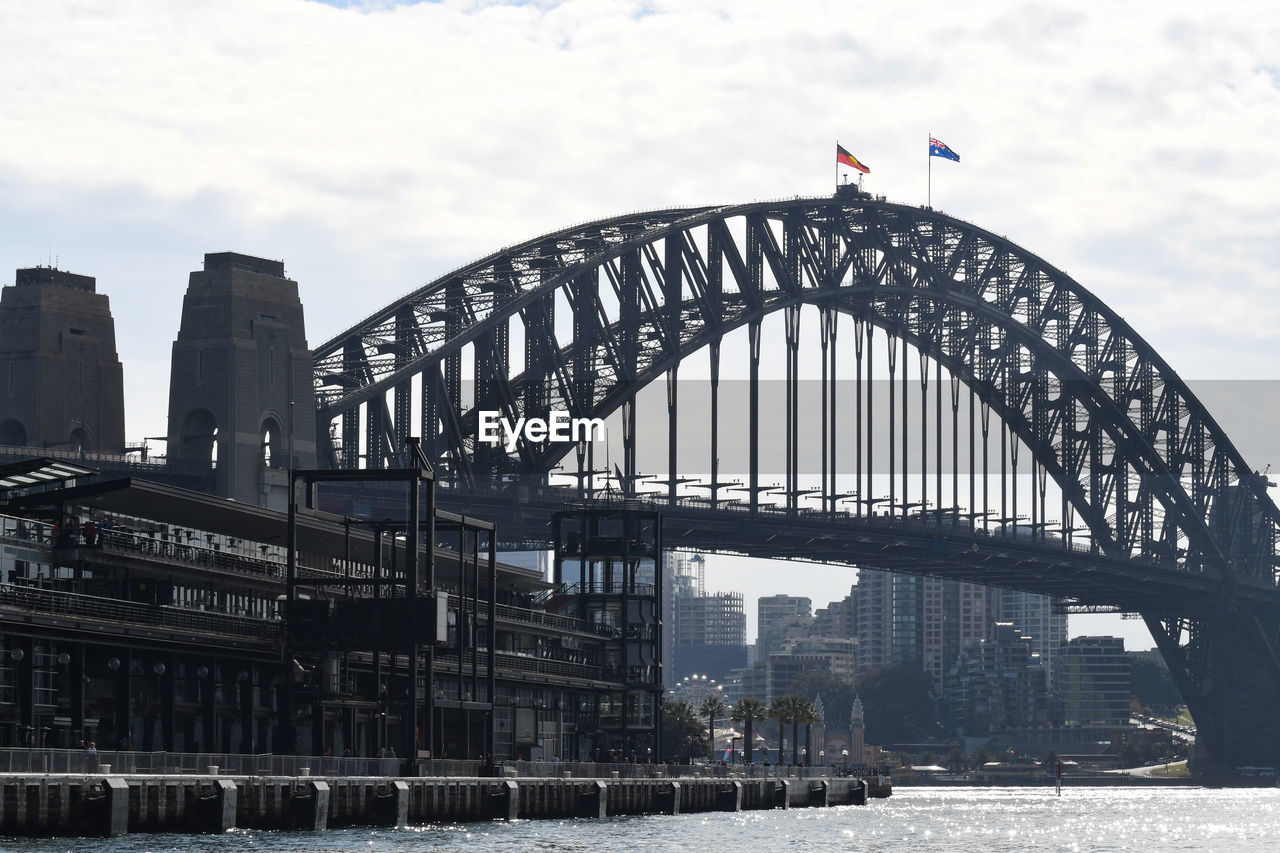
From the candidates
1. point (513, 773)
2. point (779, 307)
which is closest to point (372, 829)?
point (513, 773)

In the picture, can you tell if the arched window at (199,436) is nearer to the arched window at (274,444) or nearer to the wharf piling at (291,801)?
the arched window at (274,444)

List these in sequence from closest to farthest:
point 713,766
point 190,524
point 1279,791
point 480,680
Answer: point 190,524 → point 480,680 → point 713,766 → point 1279,791

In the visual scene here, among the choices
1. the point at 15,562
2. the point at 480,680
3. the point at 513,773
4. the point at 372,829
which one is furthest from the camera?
the point at 480,680

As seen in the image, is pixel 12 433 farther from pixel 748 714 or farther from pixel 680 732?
pixel 680 732

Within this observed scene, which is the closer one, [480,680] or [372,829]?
[372,829]

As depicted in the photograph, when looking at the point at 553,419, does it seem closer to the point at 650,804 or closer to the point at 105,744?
the point at 650,804

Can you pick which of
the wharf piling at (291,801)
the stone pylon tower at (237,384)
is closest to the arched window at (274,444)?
the stone pylon tower at (237,384)
